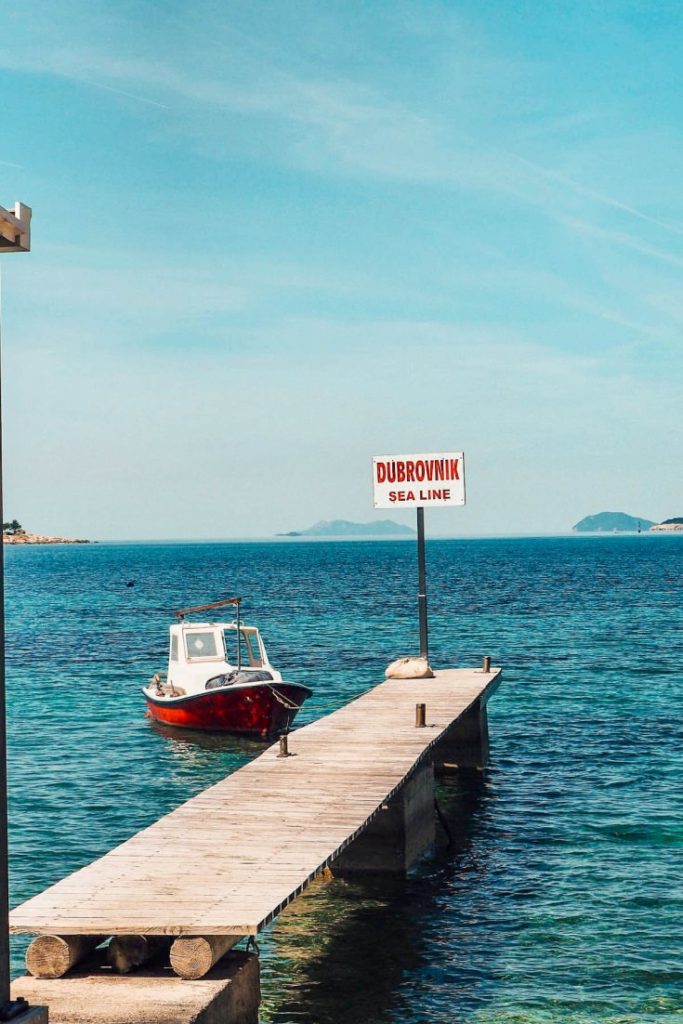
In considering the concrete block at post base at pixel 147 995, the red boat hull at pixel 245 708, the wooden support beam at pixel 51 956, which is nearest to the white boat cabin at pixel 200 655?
the red boat hull at pixel 245 708

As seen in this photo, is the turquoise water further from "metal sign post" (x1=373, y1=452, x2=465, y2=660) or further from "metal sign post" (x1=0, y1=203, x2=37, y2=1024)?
"metal sign post" (x1=0, y1=203, x2=37, y2=1024)

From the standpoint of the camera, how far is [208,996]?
10266 mm

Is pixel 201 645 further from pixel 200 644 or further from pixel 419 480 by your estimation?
pixel 419 480

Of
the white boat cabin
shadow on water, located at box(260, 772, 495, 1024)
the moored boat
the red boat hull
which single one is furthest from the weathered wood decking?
the white boat cabin

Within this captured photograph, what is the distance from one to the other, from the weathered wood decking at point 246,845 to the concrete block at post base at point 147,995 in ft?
1.48

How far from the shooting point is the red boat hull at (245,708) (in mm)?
32344

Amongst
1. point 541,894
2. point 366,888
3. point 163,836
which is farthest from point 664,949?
point 163,836

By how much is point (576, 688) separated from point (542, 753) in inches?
474

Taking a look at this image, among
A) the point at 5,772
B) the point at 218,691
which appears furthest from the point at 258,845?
the point at 218,691

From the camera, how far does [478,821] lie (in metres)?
22.6

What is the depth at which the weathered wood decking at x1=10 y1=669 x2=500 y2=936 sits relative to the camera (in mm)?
10969

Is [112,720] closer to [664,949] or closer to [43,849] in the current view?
[43,849]

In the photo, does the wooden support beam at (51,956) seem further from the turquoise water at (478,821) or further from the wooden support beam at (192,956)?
the turquoise water at (478,821)

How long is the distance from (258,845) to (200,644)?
22.1m
